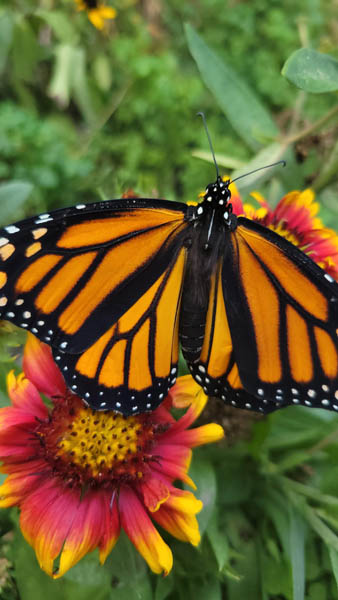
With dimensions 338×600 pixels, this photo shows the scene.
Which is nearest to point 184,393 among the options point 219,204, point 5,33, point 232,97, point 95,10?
point 219,204

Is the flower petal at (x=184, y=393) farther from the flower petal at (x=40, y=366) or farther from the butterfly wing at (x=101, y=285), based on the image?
the flower petal at (x=40, y=366)

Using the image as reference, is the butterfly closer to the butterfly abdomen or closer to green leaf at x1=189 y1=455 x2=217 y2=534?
the butterfly abdomen

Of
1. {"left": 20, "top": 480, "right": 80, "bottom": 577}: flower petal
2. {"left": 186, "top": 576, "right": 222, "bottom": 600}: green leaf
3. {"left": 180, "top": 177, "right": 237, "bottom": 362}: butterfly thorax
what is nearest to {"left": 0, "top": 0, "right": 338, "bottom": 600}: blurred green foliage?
{"left": 186, "top": 576, "right": 222, "bottom": 600}: green leaf

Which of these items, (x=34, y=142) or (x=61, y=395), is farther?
(x=34, y=142)

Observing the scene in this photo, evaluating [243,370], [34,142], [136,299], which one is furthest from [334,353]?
[34,142]

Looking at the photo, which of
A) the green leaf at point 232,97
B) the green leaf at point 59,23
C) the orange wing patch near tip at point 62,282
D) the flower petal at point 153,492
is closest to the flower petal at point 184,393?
the flower petal at point 153,492

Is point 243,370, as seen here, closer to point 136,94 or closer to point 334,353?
point 334,353
